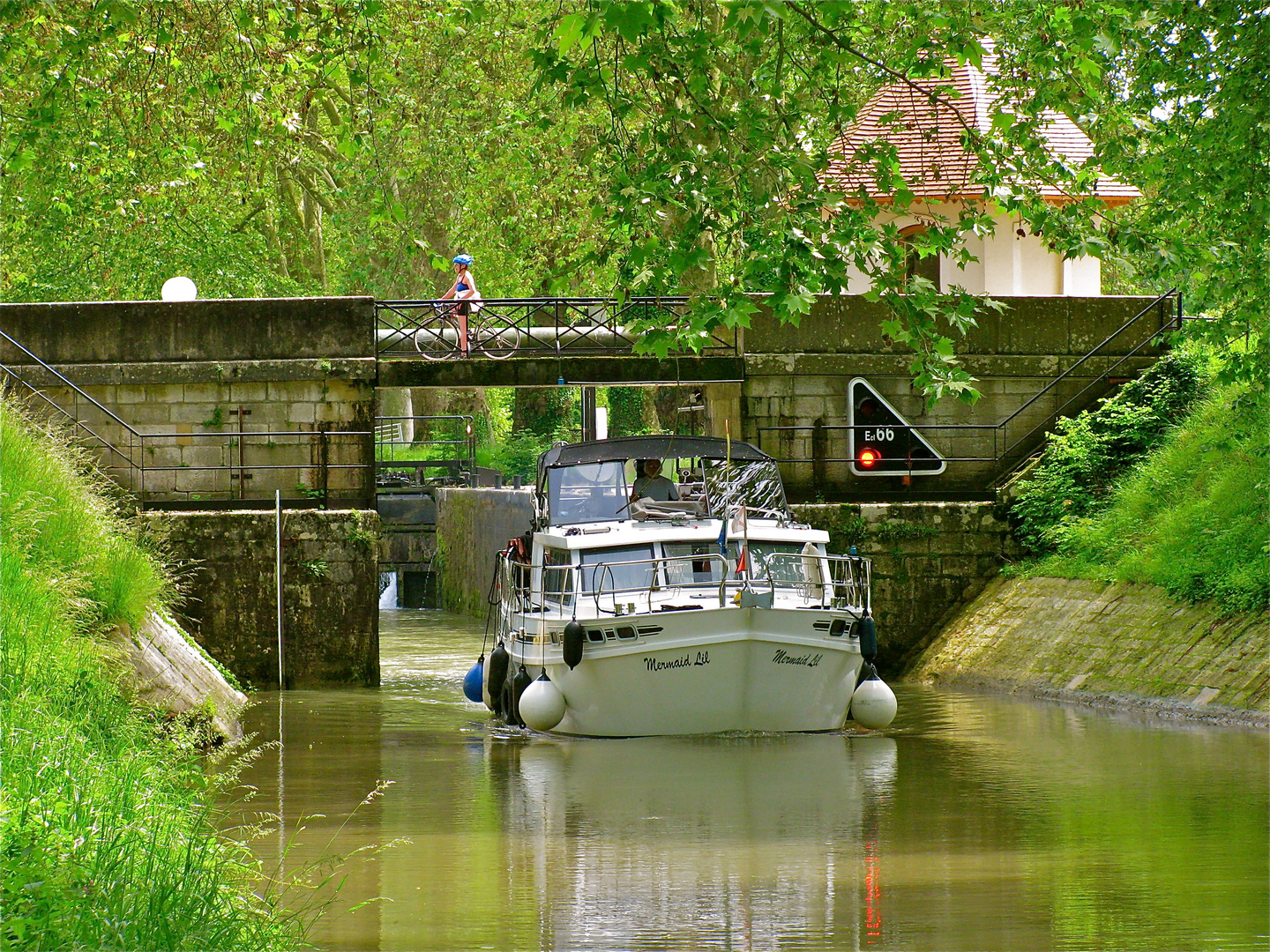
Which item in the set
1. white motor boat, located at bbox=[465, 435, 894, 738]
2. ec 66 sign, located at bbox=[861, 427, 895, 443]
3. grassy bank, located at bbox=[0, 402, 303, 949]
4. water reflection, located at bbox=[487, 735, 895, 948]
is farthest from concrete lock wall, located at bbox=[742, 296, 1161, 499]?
grassy bank, located at bbox=[0, 402, 303, 949]

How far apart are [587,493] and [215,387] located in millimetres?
6801

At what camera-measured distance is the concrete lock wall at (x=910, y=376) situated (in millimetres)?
22531

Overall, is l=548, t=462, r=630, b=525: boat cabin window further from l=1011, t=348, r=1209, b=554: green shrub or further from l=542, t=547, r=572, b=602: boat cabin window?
l=1011, t=348, r=1209, b=554: green shrub

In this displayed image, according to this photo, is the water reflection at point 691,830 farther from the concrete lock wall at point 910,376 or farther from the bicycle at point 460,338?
the bicycle at point 460,338

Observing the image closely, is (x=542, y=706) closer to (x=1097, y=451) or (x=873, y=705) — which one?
(x=873, y=705)

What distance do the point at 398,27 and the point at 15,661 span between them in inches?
727

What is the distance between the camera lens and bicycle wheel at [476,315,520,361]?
23641mm

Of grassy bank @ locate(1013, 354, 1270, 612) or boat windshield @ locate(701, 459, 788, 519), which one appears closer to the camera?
grassy bank @ locate(1013, 354, 1270, 612)

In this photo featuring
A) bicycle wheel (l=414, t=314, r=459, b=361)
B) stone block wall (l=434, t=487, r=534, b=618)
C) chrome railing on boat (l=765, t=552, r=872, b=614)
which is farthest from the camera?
stone block wall (l=434, t=487, r=534, b=618)

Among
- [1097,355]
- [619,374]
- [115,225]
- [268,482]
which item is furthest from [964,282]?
[115,225]

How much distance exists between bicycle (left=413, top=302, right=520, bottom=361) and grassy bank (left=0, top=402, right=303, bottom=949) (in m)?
9.93

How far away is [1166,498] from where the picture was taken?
19.5 m

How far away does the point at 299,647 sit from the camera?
67.7 feet

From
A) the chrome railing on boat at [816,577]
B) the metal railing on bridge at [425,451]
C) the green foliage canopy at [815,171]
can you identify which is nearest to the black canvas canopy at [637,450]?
→ the chrome railing on boat at [816,577]
